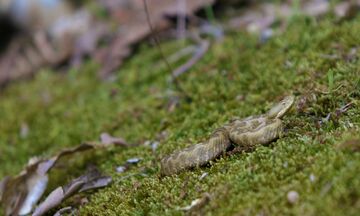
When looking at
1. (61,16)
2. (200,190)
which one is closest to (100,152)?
(200,190)

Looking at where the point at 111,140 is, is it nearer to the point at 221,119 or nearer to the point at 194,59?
the point at 221,119

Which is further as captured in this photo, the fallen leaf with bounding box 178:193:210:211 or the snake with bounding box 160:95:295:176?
the snake with bounding box 160:95:295:176

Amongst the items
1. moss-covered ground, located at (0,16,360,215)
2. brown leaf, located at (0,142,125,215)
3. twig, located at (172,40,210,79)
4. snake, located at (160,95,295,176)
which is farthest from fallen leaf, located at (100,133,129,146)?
twig, located at (172,40,210,79)

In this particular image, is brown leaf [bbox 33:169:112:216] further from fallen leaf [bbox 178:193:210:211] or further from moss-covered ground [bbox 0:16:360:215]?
fallen leaf [bbox 178:193:210:211]

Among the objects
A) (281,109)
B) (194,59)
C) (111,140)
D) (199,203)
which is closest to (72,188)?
(111,140)

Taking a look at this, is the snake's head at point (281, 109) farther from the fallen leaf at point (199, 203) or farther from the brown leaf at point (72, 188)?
the brown leaf at point (72, 188)
